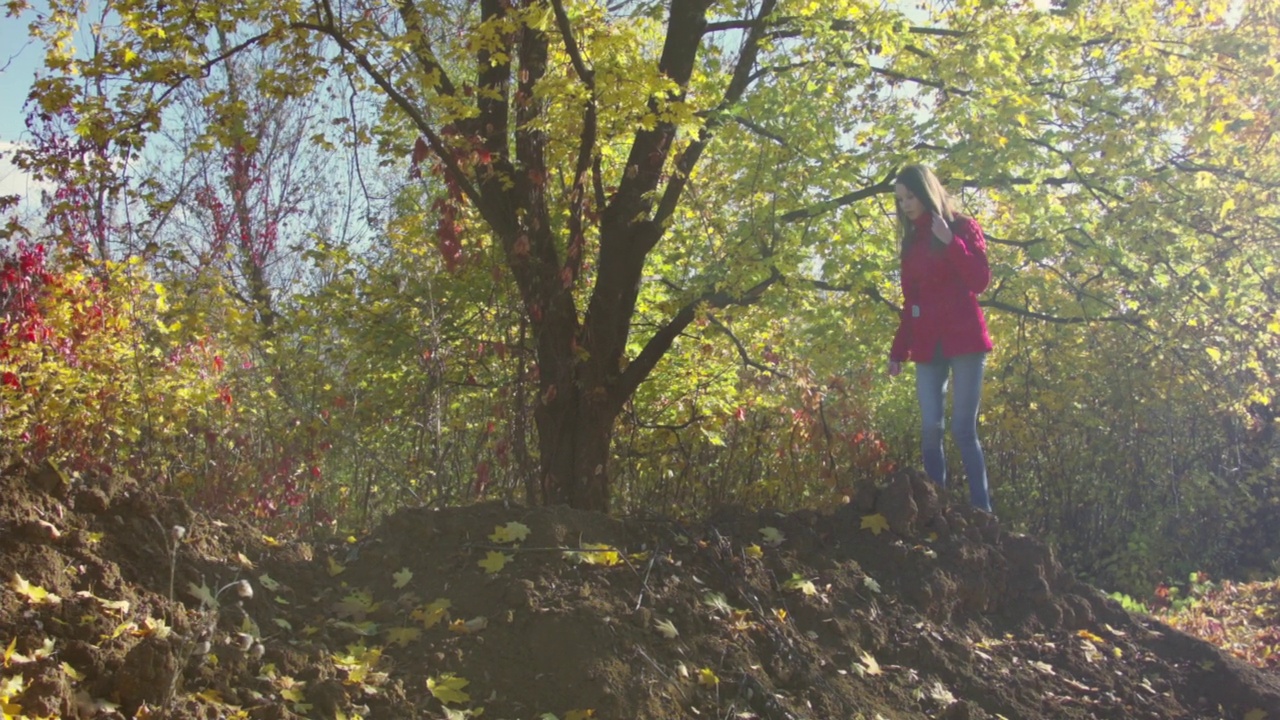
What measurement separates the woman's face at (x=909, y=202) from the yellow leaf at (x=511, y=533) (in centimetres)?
257

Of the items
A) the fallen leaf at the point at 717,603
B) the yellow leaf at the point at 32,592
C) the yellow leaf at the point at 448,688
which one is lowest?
the yellow leaf at the point at 448,688

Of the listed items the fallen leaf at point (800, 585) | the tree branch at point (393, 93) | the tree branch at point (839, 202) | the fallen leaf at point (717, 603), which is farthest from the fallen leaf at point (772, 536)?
the tree branch at point (393, 93)

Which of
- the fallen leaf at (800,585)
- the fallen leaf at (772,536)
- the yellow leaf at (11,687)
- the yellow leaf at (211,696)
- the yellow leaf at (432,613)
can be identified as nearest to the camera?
the yellow leaf at (11,687)

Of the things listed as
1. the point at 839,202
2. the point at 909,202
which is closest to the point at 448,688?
the point at 909,202

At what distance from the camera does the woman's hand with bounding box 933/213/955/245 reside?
5.35 metres

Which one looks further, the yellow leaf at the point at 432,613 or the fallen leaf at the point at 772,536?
the fallen leaf at the point at 772,536

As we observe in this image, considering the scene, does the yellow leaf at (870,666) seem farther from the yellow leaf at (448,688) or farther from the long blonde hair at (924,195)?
the long blonde hair at (924,195)

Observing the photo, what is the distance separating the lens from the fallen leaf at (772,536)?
498 cm

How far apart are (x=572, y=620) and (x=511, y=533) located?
640 mm

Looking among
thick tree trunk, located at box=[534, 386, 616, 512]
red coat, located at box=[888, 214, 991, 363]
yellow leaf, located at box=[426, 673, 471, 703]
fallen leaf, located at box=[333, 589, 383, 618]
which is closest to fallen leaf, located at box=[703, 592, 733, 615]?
yellow leaf, located at box=[426, 673, 471, 703]

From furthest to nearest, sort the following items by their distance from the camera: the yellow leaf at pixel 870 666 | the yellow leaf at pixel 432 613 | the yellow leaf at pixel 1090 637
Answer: the yellow leaf at pixel 1090 637 < the yellow leaf at pixel 870 666 < the yellow leaf at pixel 432 613

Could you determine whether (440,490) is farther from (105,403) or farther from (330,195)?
(330,195)

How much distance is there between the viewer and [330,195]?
12367 mm

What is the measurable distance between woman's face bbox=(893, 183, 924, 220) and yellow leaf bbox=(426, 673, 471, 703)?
3.28m
